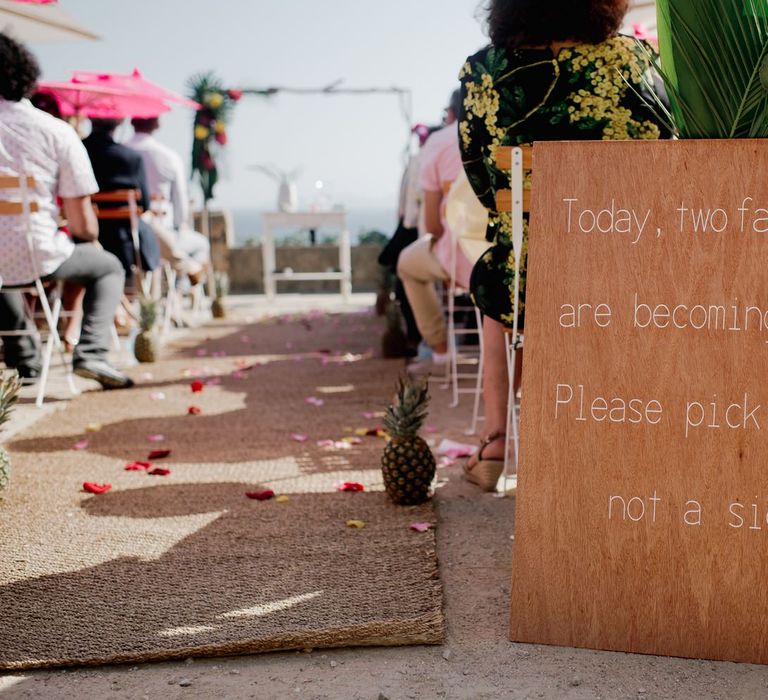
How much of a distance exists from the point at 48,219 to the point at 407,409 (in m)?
2.64

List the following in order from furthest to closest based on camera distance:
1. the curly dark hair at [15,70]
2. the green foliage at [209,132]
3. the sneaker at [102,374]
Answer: the green foliage at [209,132]
the sneaker at [102,374]
the curly dark hair at [15,70]

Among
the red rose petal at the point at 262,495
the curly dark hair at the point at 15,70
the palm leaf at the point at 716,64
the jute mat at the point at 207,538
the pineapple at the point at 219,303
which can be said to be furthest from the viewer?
the pineapple at the point at 219,303

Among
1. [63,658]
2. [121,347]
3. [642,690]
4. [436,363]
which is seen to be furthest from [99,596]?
[121,347]

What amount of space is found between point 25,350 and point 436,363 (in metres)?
2.50

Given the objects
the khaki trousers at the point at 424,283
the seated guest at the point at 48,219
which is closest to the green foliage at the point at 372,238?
the khaki trousers at the point at 424,283

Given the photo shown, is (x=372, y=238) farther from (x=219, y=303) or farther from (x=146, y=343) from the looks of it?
(x=146, y=343)

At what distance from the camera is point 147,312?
6.00 metres

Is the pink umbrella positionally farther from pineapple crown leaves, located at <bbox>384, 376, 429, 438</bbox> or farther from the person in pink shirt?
pineapple crown leaves, located at <bbox>384, 376, 429, 438</bbox>

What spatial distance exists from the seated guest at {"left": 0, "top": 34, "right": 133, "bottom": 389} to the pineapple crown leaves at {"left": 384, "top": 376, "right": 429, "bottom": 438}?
2.51 metres

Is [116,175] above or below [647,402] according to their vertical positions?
above

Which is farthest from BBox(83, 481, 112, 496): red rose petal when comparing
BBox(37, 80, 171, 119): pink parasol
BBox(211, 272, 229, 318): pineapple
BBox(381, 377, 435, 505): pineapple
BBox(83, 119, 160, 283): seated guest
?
BBox(211, 272, 229, 318): pineapple

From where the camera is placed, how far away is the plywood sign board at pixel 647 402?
1937mm

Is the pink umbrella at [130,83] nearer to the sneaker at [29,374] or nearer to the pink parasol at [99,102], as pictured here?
the pink parasol at [99,102]

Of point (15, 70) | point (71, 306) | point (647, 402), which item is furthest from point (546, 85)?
point (71, 306)
